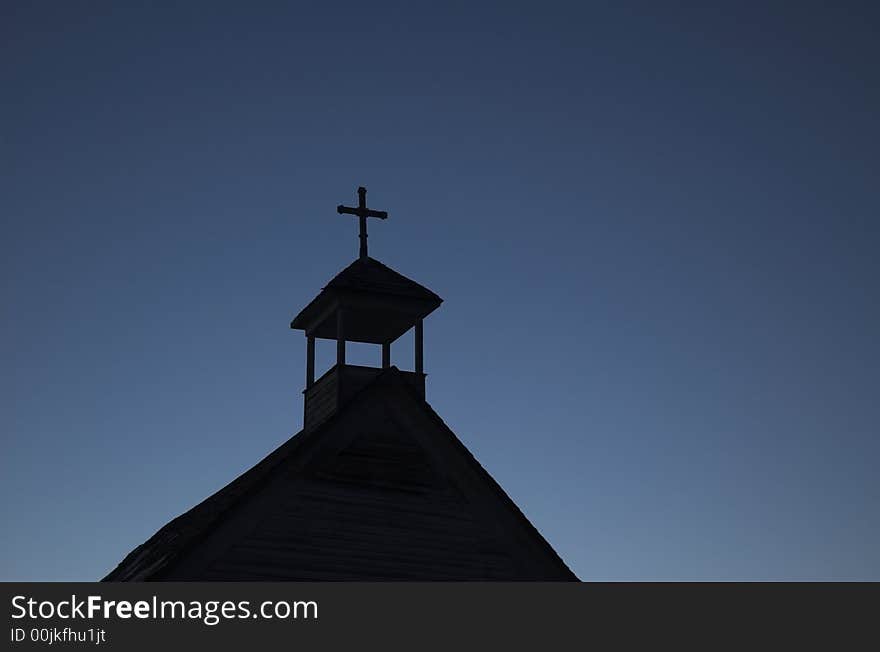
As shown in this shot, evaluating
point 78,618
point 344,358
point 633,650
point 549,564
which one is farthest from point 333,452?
point 633,650

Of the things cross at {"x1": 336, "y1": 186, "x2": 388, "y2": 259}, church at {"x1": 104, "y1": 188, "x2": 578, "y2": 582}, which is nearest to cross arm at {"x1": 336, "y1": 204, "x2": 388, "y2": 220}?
cross at {"x1": 336, "y1": 186, "x2": 388, "y2": 259}

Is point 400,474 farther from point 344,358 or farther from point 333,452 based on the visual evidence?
point 344,358

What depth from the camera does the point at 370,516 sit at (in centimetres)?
1892

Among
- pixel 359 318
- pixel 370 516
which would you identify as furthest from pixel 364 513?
pixel 359 318

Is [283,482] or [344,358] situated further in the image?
[344,358]

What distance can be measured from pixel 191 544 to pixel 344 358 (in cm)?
564

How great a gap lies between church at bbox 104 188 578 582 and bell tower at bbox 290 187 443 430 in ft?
0.23

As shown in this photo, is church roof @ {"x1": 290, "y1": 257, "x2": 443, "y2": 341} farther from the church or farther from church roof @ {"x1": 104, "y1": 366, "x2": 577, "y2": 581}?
church roof @ {"x1": 104, "y1": 366, "x2": 577, "y2": 581}

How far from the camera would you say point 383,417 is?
66.6 ft

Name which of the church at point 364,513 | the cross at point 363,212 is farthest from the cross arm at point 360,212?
the church at point 364,513

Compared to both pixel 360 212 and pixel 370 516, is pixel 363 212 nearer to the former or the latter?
pixel 360 212

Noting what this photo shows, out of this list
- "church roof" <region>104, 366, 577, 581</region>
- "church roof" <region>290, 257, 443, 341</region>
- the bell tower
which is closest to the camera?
"church roof" <region>104, 366, 577, 581</region>

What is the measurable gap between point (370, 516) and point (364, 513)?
0.37 feet

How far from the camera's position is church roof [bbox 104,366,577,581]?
17.8 meters
